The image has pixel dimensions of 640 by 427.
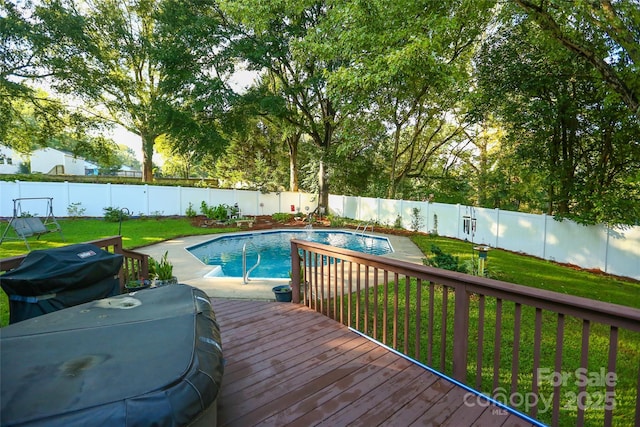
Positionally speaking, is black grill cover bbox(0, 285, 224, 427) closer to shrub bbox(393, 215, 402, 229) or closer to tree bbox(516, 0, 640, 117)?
tree bbox(516, 0, 640, 117)

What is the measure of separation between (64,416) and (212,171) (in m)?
22.1

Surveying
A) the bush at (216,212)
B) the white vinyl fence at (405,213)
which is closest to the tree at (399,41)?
the white vinyl fence at (405,213)

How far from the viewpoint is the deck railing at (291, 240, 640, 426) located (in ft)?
5.37

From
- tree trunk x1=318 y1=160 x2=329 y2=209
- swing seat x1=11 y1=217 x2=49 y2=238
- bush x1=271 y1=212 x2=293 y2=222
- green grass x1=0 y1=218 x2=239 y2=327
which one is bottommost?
green grass x1=0 y1=218 x2=239 y2=327

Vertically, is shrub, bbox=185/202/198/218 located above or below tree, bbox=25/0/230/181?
below

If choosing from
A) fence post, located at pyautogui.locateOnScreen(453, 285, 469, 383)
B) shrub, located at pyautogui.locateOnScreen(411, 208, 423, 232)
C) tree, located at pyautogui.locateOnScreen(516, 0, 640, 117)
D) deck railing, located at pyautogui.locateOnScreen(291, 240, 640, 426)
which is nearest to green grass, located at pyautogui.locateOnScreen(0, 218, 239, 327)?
deck railing, located at pyautogui.locateOnScreen(291, 240, 640, 426)

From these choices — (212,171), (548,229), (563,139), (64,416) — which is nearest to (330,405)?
(64,416)

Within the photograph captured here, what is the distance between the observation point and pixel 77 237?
29.7 feet

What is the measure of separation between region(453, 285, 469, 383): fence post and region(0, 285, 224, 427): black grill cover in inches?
62.3

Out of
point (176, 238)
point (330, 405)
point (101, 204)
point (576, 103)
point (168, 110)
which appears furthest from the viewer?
point (101, 204)

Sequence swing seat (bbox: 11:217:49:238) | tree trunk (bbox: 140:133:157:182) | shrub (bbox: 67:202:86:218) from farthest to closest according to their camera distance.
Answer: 1. tree trunk (bbox: 140:133:157:182)
2. shrub (bbox: 67:202:86:218)
3. swing seat (bbox: 11:217:49:238)

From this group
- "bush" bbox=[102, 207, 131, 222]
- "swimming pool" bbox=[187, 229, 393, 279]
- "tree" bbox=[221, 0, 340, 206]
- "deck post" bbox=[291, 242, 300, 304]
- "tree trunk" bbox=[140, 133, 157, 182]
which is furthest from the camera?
"tree trunk" bbox=[140, 133, 157, 182]

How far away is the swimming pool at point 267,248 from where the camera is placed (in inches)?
312

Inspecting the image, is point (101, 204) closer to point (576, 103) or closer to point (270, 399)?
point (270, 399)
